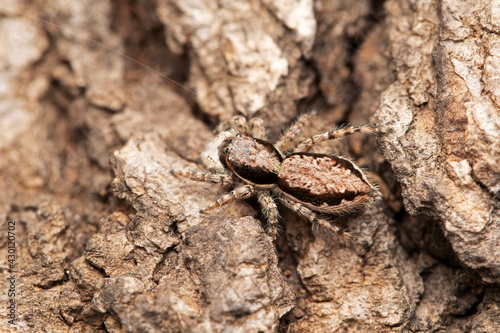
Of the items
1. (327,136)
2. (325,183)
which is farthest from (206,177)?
(327,136)

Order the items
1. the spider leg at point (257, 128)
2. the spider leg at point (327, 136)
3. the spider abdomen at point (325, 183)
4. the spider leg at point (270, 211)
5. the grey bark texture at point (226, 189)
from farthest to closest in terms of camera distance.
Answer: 1. the spider leg at point (257, 128)
2. the spider leg at point (327, 136)
3. the spider leg at point (270, 211)
4. the spider abdomen at point (325, 183)
5. the grey bark texture at point (226, 189)

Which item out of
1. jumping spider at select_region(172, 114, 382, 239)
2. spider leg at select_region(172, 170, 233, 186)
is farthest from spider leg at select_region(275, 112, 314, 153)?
spider leg at select_region(172, 170, 233, 186)

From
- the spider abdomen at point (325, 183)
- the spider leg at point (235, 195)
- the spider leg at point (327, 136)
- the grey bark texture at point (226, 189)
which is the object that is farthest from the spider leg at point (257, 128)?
the spider leg at point (235, 195)

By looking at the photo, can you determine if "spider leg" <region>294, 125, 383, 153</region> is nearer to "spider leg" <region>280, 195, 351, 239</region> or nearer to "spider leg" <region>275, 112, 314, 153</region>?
"spider leg" <region>275, 112, 314, 153</region>

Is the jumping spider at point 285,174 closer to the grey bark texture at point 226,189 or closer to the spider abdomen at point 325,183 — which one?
the spider abdomen at point 325,183

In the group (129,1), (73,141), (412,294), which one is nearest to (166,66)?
(129,1)

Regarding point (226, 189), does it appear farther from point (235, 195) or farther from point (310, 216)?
point (310, 216)
